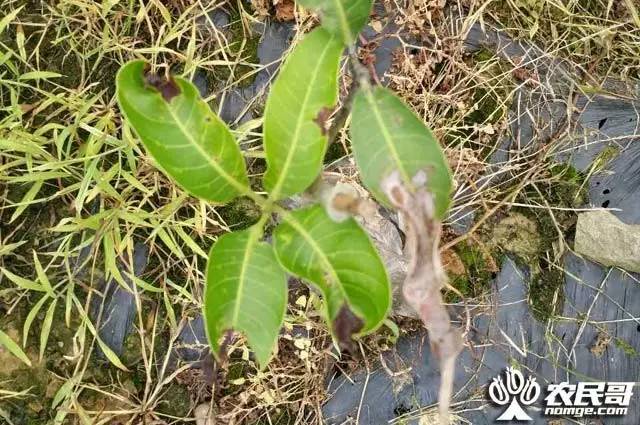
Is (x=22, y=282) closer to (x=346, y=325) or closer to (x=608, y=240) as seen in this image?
(x=346, y=325)

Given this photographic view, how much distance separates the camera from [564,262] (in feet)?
5.86

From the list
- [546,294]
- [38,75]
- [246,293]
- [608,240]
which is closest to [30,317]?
[38,75]

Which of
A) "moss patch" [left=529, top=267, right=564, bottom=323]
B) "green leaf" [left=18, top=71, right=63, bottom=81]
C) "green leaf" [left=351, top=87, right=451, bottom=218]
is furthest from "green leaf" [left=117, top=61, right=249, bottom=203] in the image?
"moss patch" [left=529, top=267, right=564, bottom=323]

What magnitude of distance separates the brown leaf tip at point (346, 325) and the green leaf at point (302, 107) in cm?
20

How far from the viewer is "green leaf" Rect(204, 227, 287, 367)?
3.36 feet

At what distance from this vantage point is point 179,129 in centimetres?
99

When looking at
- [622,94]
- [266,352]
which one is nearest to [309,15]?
[622,94]

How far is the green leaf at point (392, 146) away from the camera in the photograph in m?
0.91

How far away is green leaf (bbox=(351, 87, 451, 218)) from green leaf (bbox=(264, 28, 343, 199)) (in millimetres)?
60

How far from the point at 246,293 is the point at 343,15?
0.44 meters

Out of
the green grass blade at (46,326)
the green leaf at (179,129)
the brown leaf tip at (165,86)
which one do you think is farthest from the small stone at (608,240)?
the green grass blade at (46,326)

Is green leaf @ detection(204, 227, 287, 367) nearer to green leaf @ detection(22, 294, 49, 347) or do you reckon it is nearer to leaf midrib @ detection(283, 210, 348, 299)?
leaf midrib @ detection(283, 210, 348, 299)

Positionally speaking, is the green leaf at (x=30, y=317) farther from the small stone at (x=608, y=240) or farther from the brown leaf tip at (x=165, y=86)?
the small stone at (x=608, y=240)

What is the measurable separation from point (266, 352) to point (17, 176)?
92 centimetres
